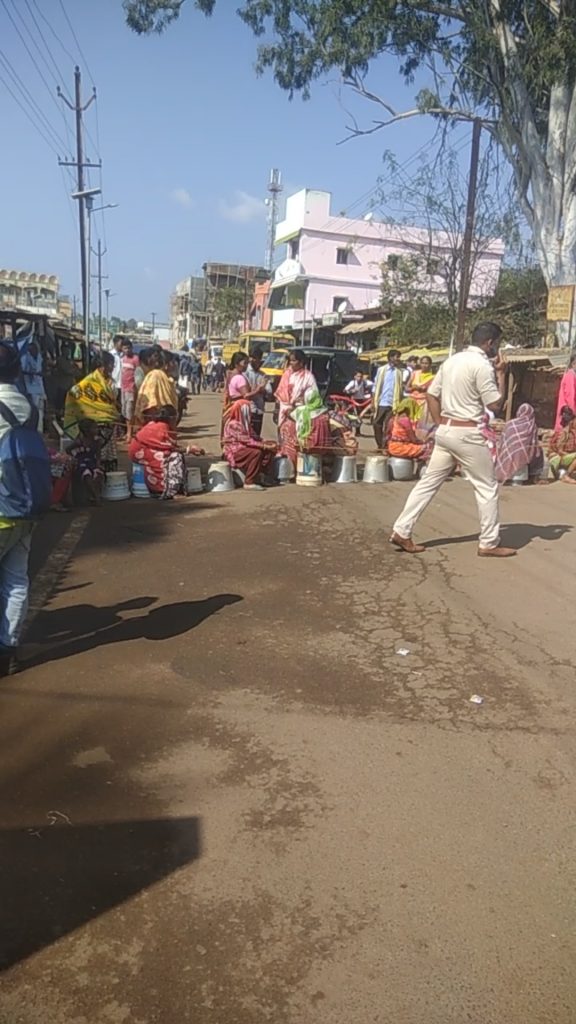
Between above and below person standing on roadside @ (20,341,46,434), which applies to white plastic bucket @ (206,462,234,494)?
below

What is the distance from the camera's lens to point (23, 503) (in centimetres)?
425

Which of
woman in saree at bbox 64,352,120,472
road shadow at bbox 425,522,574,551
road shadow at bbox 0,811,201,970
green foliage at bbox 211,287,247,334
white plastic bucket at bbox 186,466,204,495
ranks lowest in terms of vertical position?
road shadow at bbox 0,811,201,970

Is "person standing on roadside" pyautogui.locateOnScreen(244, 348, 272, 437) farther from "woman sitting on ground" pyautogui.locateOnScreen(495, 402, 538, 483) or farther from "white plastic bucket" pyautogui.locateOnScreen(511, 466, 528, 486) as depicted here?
"white plastic bucket" pyautogui.locateOnScreen(511, 466, 528, 486)

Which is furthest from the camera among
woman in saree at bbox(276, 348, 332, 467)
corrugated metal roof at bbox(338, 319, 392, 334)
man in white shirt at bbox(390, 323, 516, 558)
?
corrugated metal roof at bbox(338, 319, 392, 334)

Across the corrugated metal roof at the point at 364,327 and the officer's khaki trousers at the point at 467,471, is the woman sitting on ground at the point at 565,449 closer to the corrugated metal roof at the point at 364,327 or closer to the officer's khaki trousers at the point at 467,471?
the officer's khaki trousers at the point at 467,471

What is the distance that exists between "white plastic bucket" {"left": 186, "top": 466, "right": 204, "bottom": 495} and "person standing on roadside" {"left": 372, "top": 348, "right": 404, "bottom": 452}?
4.30m

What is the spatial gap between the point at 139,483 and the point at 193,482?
0.67 meters

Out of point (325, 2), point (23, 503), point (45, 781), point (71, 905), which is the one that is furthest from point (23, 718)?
point (325, 2)

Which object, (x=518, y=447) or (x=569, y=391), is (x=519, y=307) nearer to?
(x=569, y=391)

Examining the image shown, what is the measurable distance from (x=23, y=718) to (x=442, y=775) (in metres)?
2.00

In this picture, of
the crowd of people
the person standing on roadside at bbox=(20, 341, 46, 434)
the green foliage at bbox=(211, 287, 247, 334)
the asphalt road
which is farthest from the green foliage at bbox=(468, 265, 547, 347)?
the green foliage at bbox=(211, 287, 247, 334)

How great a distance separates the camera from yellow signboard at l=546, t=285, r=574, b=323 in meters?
17.3

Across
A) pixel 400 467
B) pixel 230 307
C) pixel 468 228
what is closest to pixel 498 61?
pixel 468 228

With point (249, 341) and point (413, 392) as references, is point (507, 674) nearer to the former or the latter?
point (413, 392)
